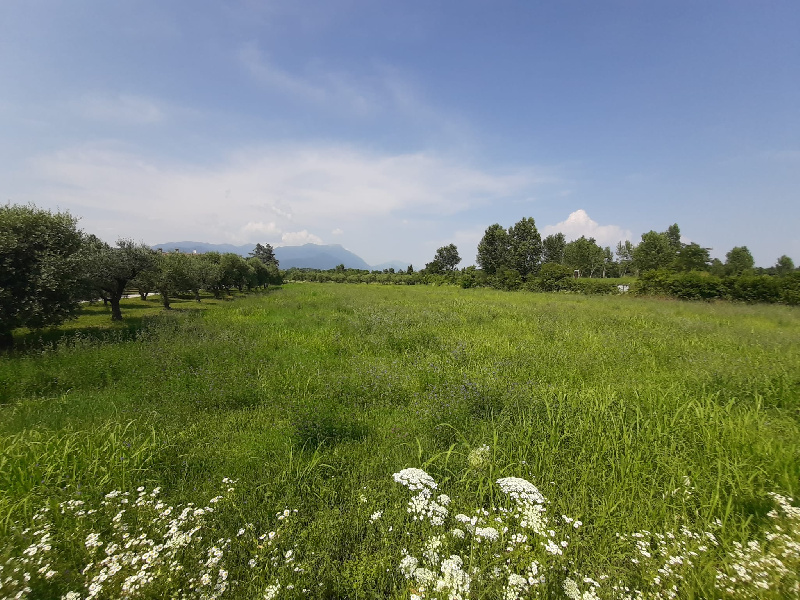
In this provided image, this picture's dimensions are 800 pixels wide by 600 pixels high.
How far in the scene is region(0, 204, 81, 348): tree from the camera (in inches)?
403

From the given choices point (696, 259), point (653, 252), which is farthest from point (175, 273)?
point (653, 252)

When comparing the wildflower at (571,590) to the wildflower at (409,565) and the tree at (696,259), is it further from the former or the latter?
the tree at (696,259)

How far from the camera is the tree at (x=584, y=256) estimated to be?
257ft

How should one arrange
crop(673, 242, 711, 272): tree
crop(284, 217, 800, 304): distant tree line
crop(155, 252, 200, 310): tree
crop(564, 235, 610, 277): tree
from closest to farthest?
1. crop(155, 252, 200, 310): tree
2. crop(284, 217, 800, 304): distant tree line
3. crop(673, 242, 711, 272): tree
4. crop(564, 235, 610, 277): tree

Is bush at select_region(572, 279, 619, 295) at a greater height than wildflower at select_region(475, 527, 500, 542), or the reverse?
bush at select_region(572, 279, 619, 295)

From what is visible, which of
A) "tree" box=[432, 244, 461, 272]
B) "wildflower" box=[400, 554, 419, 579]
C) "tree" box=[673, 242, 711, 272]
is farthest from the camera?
"tree" box=[432, 244, 461, 272]

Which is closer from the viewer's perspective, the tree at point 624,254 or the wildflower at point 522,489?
the wildflower at point 522,489

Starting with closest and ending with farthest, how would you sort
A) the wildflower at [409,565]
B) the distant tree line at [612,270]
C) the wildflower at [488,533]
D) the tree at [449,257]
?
the wildflower at [409,565], the wildflower at [488,533], the distant tree line at [612,270], the tree at [449,257]

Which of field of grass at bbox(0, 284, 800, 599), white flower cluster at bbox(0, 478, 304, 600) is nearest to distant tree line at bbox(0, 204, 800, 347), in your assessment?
field of grass at bbox(0, 284, 800, 599)

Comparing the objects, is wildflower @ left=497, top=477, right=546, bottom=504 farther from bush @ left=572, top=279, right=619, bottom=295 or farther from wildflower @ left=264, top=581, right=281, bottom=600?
bush @ left=572, top=279, right=619, bottom=295

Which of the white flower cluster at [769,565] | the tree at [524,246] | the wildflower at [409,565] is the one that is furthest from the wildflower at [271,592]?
the tree at [524,246]

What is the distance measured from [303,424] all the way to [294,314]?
47.1 feet

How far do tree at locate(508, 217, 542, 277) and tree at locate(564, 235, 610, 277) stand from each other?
1924 cm

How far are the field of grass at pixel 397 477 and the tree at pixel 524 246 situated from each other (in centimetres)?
5800
